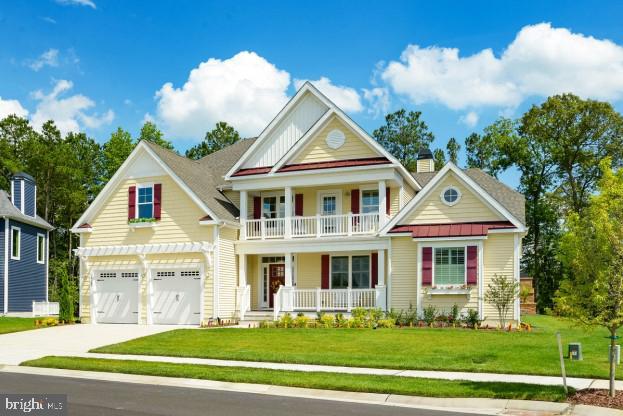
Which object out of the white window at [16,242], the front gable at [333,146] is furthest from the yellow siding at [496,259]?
the white window at [16,242]

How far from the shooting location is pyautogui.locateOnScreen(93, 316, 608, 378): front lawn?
53.7 ft

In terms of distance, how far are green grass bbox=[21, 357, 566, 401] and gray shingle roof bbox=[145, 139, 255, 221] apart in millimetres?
11402

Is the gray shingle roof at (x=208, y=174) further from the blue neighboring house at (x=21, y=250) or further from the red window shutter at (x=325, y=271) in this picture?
the blue neighboring house at (x=21, y=250)

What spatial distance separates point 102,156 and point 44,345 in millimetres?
39824

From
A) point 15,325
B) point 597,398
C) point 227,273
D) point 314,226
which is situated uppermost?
point 314,226

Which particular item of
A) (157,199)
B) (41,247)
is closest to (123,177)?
(157,199)

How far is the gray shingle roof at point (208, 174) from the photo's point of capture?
28684 millimetres

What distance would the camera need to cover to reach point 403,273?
26.6 metres

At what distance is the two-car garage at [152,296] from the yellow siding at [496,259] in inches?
450

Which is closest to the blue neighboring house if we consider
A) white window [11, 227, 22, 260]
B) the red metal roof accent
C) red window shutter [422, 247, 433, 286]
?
white window [11, 227, 22, 260]

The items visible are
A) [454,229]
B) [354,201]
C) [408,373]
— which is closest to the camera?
[408,373]

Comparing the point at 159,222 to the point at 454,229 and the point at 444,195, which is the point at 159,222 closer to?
the point at 444,195

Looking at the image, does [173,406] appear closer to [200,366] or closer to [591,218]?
[200,366]

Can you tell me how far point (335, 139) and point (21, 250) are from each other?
2248 cm
